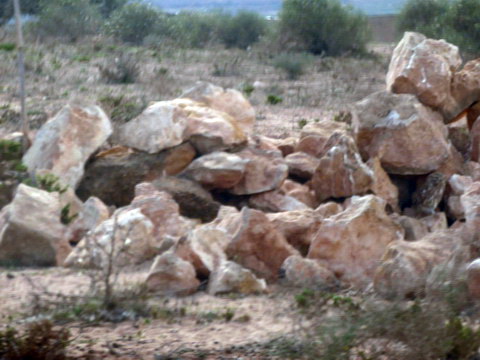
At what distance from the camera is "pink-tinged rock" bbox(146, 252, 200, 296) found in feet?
21.7

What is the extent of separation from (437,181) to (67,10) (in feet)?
68.7

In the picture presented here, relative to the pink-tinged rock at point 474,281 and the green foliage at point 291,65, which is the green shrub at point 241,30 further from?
the pink-tinged rock at point 474,281

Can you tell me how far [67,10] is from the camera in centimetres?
2872

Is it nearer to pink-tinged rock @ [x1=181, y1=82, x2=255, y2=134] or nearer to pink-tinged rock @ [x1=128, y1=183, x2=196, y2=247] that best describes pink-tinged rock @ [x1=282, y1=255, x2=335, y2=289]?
pink-tinged rock @ [x1=128, y1=183, x2=196, y2=247]

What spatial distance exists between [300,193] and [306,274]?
10.0 feet

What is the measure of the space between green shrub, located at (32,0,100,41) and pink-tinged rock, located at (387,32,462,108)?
1786 cm

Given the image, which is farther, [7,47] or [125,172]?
[7,47]

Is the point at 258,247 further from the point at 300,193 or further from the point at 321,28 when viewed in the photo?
the point at 321,28

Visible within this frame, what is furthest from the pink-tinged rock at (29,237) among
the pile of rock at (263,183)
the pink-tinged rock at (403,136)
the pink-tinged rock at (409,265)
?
the pink-tinged rock at (403,136)

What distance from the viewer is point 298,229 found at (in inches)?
316

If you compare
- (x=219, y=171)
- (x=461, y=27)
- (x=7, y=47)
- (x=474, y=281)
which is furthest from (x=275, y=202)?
(x=461, y=27)

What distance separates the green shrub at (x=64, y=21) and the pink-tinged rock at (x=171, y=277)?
2109 cm

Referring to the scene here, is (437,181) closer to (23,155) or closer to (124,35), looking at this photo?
(23,155)

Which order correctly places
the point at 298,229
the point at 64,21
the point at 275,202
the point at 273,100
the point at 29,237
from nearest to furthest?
the point at 29,237 < the point at 298,229 < the point at 275,202 < the point at 273,100 < the point at 64,21
